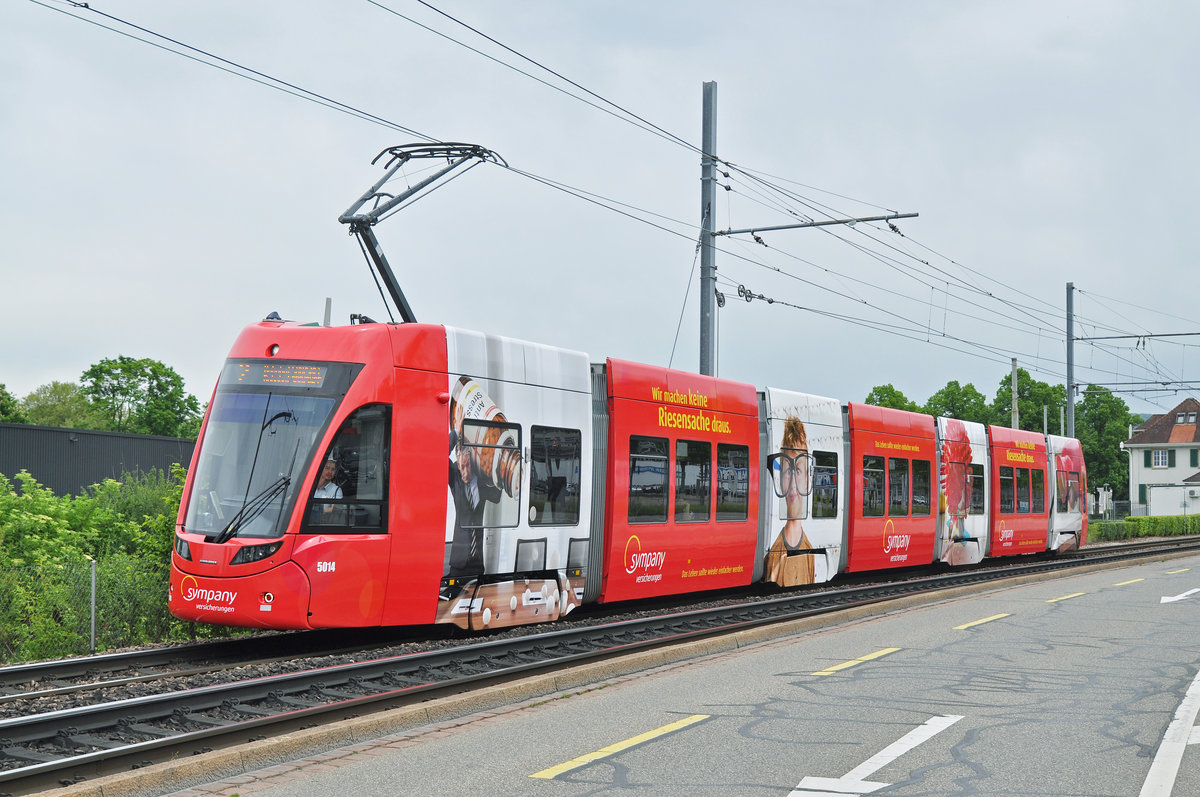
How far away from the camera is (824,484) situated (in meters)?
19.8

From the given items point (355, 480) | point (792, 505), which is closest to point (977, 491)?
point (792, 505)

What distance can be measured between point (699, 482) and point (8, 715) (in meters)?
10.0

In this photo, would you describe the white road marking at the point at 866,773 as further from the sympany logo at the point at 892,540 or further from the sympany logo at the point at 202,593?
the sympany logo at the point at 892,540

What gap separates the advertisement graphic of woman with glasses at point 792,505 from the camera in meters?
18.5

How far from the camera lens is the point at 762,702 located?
8.98 m

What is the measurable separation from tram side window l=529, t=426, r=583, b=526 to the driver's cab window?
2.33 m

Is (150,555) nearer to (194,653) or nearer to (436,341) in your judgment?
(194,653)

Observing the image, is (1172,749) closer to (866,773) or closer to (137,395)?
(866,773)

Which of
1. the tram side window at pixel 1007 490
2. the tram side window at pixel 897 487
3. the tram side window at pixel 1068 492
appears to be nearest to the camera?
the tram side window at pixel 897 487

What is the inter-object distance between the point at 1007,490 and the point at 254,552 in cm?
2166

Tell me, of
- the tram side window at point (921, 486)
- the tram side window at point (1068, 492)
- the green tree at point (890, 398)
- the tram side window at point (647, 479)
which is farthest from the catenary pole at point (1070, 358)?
the green tree at point (890, 398)

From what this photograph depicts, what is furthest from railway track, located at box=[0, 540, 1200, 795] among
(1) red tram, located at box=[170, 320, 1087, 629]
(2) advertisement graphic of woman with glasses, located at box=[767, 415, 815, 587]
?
(2) advertisement graphic of woman with glasses, located at box=[767, 415, 815, 587]

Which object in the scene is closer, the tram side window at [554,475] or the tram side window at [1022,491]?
the tram side window at [554,475]

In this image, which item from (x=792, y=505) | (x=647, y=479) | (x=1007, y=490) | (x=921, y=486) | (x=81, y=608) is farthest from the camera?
(x=1007, y=490)
